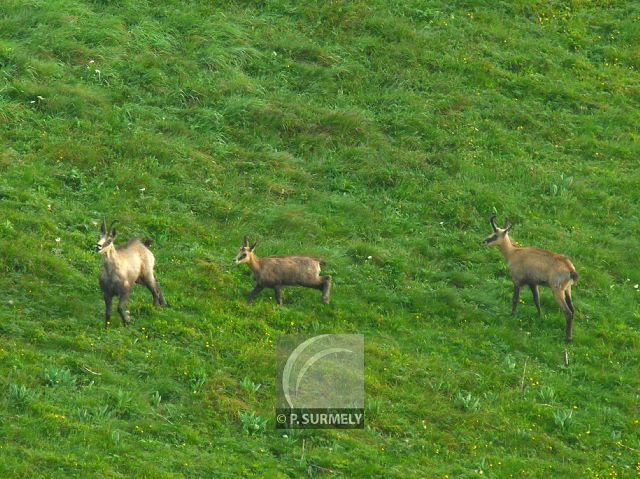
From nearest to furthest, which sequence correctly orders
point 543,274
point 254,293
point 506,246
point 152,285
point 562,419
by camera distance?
point 562,419
point 152,285
point 254,293
point 543,274
point 506,246

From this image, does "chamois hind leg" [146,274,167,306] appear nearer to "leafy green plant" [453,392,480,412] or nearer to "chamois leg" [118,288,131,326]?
"chamois leg" [118,288,131,326]

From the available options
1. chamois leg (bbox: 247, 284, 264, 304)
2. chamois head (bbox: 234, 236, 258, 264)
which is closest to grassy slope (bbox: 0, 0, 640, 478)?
chamois leg (bbox: 247, 284, 264, 304)

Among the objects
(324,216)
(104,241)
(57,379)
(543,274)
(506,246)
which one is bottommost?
(324,216)

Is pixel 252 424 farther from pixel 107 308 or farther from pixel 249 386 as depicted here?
pixel 107 308

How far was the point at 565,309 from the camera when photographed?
67.7 ft

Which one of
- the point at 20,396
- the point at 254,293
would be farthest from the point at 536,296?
the point at 20,396

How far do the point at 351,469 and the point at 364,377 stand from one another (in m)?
2.41

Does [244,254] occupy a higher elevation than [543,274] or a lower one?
lower

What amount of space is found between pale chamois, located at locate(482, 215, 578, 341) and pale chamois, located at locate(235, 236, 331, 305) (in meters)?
3.38

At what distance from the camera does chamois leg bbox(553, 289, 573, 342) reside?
807 inches

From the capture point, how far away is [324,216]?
23609 mm

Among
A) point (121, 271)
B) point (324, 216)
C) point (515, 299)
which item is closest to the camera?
point (121, 271)

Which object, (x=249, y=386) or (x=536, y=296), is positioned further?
(x=536, y=296)

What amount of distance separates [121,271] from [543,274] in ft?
24.0
